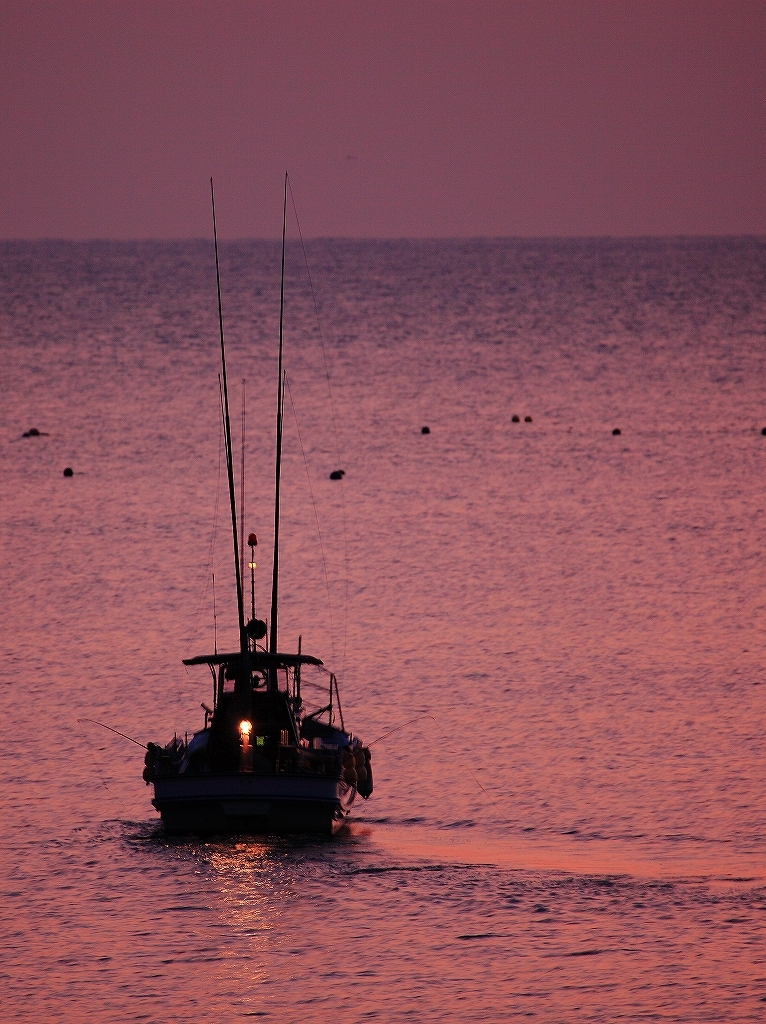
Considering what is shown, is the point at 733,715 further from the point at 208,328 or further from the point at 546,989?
the point at 208,328

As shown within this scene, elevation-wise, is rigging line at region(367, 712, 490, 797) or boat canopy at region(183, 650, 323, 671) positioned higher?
boat canopy at region(183, 650, 323, 671)

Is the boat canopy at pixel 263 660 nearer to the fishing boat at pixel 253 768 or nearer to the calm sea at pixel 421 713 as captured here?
the fishing boat at pixel 253 768

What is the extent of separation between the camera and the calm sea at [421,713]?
22.9 metres

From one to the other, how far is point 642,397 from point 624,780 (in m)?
67.1

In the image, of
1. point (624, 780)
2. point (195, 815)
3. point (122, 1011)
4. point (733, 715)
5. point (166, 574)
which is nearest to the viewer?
point (122, 1011)

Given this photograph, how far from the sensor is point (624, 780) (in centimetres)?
3117

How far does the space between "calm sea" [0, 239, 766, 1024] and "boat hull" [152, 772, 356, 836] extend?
14.0 inches

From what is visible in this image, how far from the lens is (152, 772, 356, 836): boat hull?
27.3 m

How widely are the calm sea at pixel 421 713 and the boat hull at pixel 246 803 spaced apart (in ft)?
1.17

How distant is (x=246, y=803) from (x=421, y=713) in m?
8.67

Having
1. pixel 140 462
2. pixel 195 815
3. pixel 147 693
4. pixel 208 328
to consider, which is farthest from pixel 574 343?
pixel 195 815

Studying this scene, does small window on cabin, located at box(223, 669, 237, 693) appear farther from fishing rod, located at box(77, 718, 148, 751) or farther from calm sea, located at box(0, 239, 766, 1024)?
fishing rod, located at box(77, 718, 148, 751)

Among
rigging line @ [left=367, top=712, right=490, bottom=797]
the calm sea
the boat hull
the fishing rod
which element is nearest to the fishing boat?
the boat hull

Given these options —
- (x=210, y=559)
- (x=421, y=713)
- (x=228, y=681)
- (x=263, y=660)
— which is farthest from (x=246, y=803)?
(x=210, y=559)
